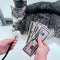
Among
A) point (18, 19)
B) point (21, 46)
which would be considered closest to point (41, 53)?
point (21, 46)

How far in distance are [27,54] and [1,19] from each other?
0.45 meters

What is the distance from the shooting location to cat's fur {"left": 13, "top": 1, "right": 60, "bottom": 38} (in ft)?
4.35

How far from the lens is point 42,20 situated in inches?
52.4

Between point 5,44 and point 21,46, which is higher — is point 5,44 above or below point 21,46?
above

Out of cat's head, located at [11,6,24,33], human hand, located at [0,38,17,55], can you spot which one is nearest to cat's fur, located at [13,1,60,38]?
cat's head, located at [11,6,24,33]

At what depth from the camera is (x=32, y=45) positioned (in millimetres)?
1075

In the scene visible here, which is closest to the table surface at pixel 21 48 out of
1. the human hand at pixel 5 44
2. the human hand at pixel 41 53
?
the human hand at pixel 5 44

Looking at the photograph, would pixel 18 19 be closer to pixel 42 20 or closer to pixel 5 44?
pixel 42 20

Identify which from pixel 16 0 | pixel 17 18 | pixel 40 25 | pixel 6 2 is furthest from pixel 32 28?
pixel 6 2

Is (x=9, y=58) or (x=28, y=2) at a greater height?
(x=28, y=2)

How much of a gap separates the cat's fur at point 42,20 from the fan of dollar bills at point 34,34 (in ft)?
0.24

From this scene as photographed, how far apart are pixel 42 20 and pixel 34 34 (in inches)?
7.4

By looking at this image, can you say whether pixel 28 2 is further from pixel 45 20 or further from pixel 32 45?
pixel 32 45

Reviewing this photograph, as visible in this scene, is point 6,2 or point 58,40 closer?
point 58,40
